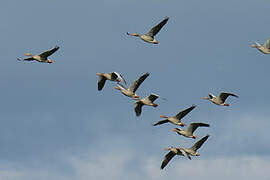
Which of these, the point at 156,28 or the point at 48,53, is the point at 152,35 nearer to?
the point at 156,28

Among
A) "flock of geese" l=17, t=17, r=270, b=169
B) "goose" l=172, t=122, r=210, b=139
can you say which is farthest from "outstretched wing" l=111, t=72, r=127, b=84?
"goose" l=172, t=122, r=210, b=139

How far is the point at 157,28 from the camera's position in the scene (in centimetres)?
7831

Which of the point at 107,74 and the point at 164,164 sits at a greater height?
the point at 107,74

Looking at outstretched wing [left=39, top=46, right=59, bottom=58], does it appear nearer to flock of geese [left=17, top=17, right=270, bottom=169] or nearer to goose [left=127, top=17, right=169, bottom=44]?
flock of geese [left=17, top=17, right=270, bottom=169]

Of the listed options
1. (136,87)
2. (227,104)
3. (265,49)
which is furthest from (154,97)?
(265,49)

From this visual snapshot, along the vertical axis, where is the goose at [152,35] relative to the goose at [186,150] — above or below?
above

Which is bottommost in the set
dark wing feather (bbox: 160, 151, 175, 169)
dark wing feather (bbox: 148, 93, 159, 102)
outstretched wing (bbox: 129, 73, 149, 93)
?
dark wing feather (bbox: 160, 151, 175, 169)

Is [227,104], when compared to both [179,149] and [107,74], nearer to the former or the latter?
[179,149]

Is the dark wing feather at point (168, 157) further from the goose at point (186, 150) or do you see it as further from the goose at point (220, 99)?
the goose at point (220, 99)

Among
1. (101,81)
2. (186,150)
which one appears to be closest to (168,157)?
(186,150)

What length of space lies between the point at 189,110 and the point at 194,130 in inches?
104

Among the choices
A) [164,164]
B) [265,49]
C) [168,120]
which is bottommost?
[164,164]

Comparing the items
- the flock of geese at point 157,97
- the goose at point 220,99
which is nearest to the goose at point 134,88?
the flock of geese at point 157,97

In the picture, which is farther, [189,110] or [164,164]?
[164,164]
